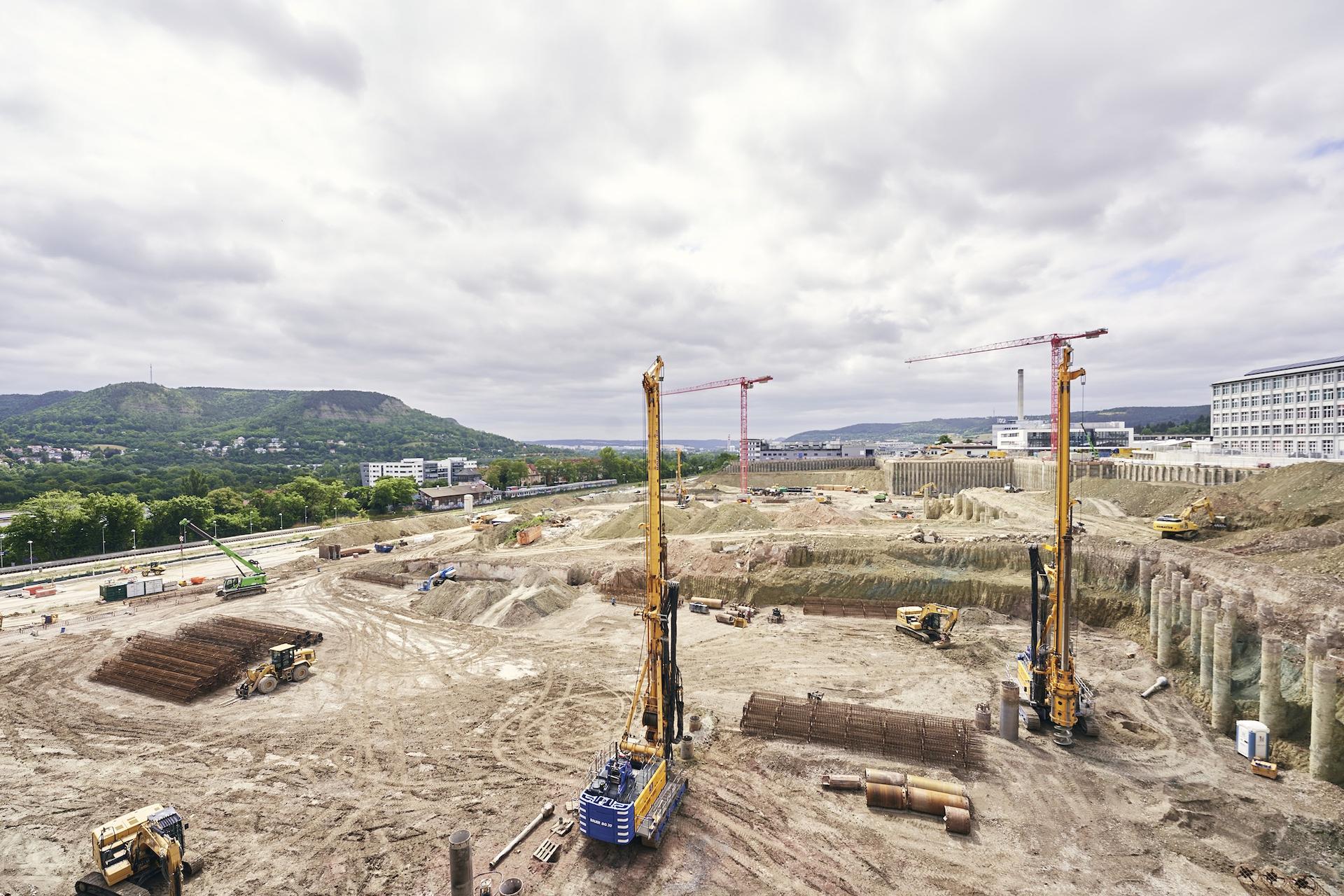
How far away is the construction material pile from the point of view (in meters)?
25.7

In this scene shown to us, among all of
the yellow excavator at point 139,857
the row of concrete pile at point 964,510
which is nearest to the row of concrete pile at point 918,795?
the yellow excavator at point 139,857

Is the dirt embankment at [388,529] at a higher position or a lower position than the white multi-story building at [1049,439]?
lower

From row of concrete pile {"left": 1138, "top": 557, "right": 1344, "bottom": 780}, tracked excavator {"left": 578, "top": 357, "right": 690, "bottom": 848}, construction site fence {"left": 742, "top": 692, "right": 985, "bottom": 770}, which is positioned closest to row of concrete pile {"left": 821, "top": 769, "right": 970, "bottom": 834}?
construction site fence {"left": 742, "top": 692, "right": 985, "bottom": 770}

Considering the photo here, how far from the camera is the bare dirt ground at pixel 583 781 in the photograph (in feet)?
47.4

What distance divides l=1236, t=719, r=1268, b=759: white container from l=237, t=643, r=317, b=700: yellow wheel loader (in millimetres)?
38390

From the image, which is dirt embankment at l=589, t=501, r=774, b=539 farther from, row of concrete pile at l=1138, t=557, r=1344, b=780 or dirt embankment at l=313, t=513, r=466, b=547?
row of concrete pile at l=1138, t=557, r=1344, b=780

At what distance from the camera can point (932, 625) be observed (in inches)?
1216

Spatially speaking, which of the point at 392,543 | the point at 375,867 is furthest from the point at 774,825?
the point at 392,543

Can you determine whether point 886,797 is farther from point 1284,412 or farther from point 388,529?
point 1284,412

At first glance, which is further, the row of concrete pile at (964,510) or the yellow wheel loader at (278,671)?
the row of concrete pile at (964,510)

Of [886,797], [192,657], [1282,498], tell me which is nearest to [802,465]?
[1282,498]

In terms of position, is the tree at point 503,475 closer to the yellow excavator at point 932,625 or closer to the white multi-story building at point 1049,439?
the yellow excavator at point 932,625

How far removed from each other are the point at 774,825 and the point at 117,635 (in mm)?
40213

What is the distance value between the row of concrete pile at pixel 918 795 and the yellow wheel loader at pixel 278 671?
24.8m
